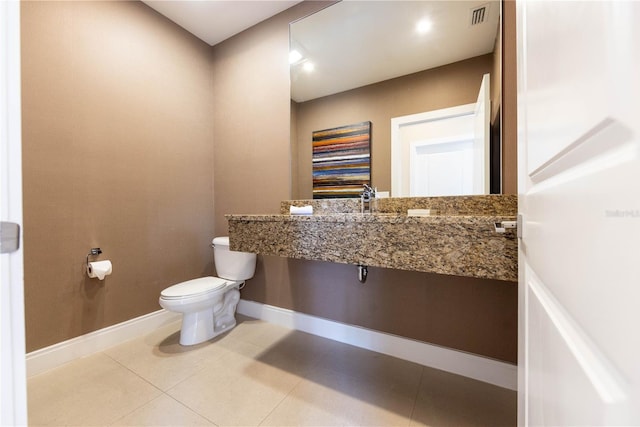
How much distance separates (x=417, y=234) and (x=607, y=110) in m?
0.72

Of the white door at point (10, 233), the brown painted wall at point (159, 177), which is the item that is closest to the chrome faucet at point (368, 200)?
the brown painted wall at point (159, 177)

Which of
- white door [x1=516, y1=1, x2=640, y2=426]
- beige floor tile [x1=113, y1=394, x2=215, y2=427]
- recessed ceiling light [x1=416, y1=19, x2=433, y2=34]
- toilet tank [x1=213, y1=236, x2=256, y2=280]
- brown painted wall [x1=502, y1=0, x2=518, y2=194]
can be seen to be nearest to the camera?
white door [x1=516, y1=1, x2=640, y2=426]

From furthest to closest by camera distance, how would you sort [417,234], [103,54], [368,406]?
[103,54] → [368,406] → [417,234]

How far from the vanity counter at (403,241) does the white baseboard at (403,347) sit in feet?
2.86

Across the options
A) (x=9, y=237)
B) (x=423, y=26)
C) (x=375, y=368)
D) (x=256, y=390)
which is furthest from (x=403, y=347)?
(x=423, y=26)

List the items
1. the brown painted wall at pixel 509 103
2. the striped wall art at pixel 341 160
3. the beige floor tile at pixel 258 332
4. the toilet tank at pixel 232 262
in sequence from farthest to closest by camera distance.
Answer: the toilet tank at pixel 232 262 < the beige floor tile at pixel 258 332 < the striped wall art at pixel 341 160 < the brown painted wall at pixel 509 103

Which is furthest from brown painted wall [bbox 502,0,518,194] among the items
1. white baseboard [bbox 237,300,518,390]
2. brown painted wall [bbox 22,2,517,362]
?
white baseboard [bbox 237,300,518,390]

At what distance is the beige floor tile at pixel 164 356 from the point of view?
56.0 inches

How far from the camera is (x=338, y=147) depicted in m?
1.80

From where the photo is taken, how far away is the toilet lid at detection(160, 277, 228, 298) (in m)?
1.64

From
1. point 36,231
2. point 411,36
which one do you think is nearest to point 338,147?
point 411,36

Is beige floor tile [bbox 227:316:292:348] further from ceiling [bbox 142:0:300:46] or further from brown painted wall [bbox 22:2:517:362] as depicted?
ceiling [bbox 142:0:300:46]

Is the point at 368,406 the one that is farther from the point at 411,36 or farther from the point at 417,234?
the point at 411,36

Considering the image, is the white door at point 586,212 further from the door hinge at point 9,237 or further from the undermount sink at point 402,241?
the door hinge at point 9,237
